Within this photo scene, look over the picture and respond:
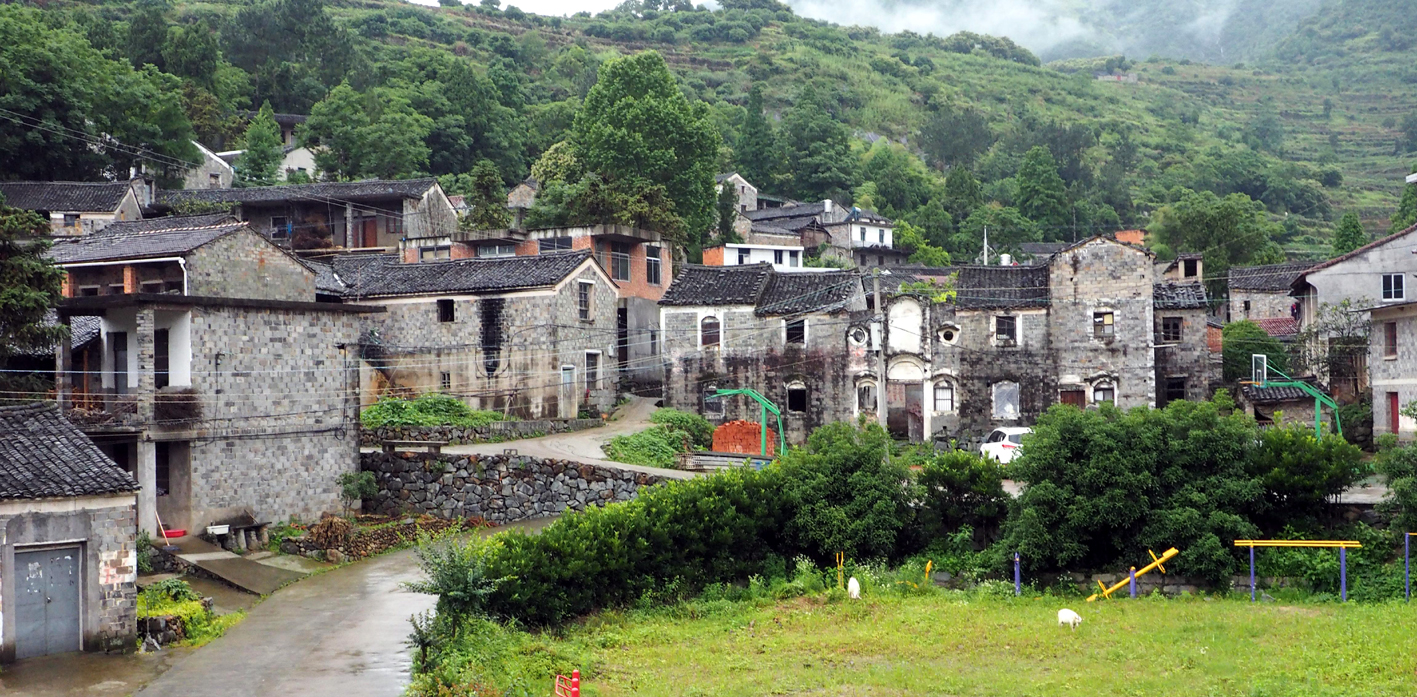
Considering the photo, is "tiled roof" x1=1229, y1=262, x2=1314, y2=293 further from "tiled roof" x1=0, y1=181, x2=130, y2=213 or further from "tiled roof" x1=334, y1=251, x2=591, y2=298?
"tiled roof" x1=0, y1=181, x2=130, y2=213

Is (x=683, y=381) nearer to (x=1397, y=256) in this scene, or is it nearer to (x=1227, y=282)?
(x=1397, y=256)

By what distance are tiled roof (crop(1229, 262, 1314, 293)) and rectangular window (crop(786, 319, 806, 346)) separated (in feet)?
78.5

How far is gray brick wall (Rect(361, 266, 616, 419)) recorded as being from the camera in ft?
129

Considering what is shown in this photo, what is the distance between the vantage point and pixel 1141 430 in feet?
79.3

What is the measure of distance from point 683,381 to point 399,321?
916 centimetres

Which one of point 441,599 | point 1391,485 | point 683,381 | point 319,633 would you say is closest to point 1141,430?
point 1391,485

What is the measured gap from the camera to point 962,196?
274 feet

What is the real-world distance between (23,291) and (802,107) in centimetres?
7164

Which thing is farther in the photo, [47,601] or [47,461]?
[47,461]

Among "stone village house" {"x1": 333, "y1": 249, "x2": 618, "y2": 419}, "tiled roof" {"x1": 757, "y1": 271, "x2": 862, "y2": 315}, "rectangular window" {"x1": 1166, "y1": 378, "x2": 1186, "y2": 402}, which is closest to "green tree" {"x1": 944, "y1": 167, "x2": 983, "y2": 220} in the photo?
"rectangular window" {"x1": 1166, "y1": 378, "x2": 1186, "y2": 402}

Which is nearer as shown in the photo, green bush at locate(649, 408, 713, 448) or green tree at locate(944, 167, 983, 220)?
→ green bush at locate(649, 408, 713, 448)

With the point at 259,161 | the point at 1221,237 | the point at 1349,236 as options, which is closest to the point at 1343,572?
the point at 1349,236

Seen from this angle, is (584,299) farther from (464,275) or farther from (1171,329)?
(1171,329)

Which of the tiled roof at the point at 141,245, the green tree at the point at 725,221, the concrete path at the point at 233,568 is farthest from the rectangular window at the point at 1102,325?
the tiled roof at the point at 141,245
